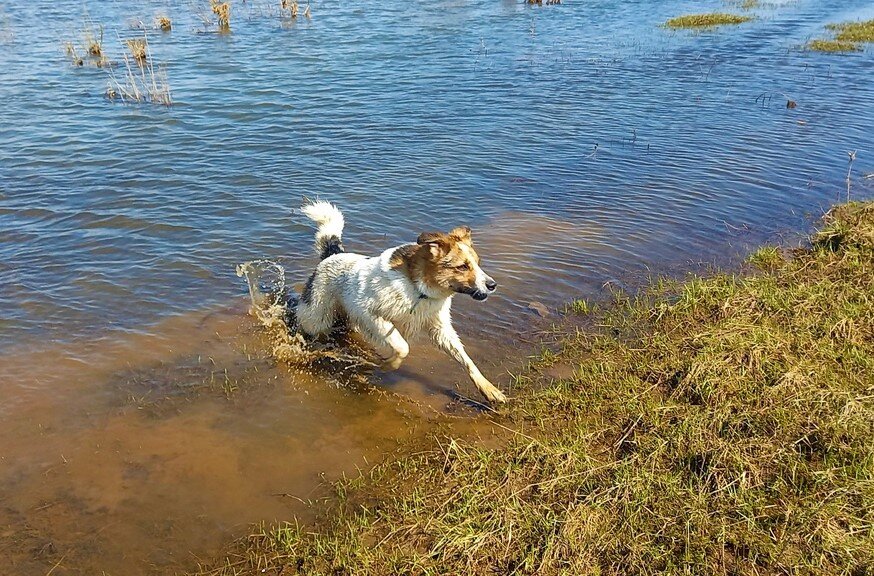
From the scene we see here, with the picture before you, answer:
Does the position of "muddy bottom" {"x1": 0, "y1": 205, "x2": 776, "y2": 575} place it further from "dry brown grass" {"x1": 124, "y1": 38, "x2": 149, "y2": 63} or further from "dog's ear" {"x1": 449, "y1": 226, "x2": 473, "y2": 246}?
"dry brown grass" {"x1": 124, "y1": 38, "x2": 149, "y2": 63}

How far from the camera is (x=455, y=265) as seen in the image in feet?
18.3

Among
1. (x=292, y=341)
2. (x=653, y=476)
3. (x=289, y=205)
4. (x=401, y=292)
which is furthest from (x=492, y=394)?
(x=289, y=205)

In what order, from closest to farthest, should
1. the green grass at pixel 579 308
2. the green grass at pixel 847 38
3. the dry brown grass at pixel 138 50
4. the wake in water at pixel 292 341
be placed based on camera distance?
1. the wake in water at pixel 292 341
2. the green grass at pixel 579 308
3. the dry brown grass at pixel 138 50
4. the green grass at pixel 847 38

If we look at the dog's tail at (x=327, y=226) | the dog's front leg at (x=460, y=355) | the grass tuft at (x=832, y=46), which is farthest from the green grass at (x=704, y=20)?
the dog's front leg at (x=460, y=355)

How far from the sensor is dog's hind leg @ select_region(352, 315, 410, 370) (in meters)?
6.19

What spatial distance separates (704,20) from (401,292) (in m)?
23.1

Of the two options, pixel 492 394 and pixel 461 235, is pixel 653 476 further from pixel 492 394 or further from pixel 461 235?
pixel 461 235

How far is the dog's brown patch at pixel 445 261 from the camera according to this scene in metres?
5.57

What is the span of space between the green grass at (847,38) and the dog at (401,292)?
770 inches

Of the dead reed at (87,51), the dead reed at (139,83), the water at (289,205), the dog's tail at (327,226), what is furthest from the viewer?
the dead reed at (87,51)

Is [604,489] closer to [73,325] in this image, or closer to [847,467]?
[847,467]

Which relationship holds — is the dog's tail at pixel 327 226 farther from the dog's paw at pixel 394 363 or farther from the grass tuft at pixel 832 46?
the grass tuft at pixel 832 46

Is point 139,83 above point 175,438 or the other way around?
above

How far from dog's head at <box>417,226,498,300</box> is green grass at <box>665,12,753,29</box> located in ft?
70.7
